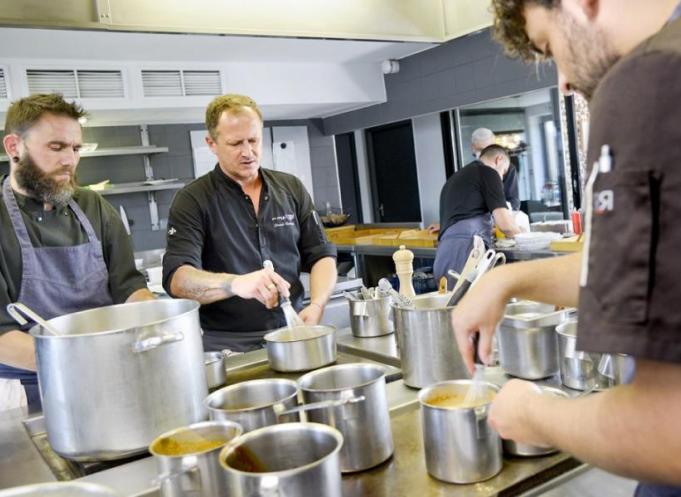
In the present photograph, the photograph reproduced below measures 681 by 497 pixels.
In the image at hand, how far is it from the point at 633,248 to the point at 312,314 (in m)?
1.55

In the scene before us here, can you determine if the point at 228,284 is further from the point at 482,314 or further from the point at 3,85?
the point at 3,85

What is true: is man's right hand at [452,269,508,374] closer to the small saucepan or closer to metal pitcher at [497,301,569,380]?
metal pitcher at [497,301,569,380]

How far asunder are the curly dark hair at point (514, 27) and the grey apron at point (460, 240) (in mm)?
Result: 3247

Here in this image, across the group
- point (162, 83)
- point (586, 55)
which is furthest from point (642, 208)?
point (162, 83)

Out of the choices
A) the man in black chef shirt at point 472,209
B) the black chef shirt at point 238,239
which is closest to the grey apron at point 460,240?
the man in black chef shirt at point 472,209

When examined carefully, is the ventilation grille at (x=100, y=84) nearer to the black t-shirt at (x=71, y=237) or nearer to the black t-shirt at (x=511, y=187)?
the black t-shirt at (x=71, y=237)

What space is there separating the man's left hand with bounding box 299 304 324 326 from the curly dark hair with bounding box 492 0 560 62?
3.84 ft

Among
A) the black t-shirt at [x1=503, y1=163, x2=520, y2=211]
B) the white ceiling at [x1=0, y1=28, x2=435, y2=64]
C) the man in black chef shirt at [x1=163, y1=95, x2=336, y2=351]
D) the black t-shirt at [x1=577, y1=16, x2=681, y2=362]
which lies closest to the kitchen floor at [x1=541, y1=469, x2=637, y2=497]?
the black t-shirt at [x1=577, y1=16, x2=681, y2=362]

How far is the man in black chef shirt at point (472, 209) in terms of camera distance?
4.18m

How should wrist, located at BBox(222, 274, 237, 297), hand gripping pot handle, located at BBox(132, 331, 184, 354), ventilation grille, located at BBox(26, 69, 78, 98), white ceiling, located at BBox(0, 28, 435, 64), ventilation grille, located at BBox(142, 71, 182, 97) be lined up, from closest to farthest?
1. hand gripping pot handle, located at BBox(132, 331, 184, 354)
2. wrist, located at BBox(222, 274, 237, 297)
3. white ceiling, located at BBox(0, 28, 435, 64)
4. ventilation grille, located at BBox(26, 69, 78, 98)
5. ventilation grille, located at BBox(142, 71, 182, 97)

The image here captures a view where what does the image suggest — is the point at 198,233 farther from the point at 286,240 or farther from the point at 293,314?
the point at 293,314

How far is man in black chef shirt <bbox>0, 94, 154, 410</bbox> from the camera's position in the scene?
1908 mm

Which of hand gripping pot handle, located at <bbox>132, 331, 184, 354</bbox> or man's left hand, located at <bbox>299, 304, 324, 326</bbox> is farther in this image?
man's left hand, located at <bbox>299, 304, 324, 326</bbox>

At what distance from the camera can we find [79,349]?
1044 mm
